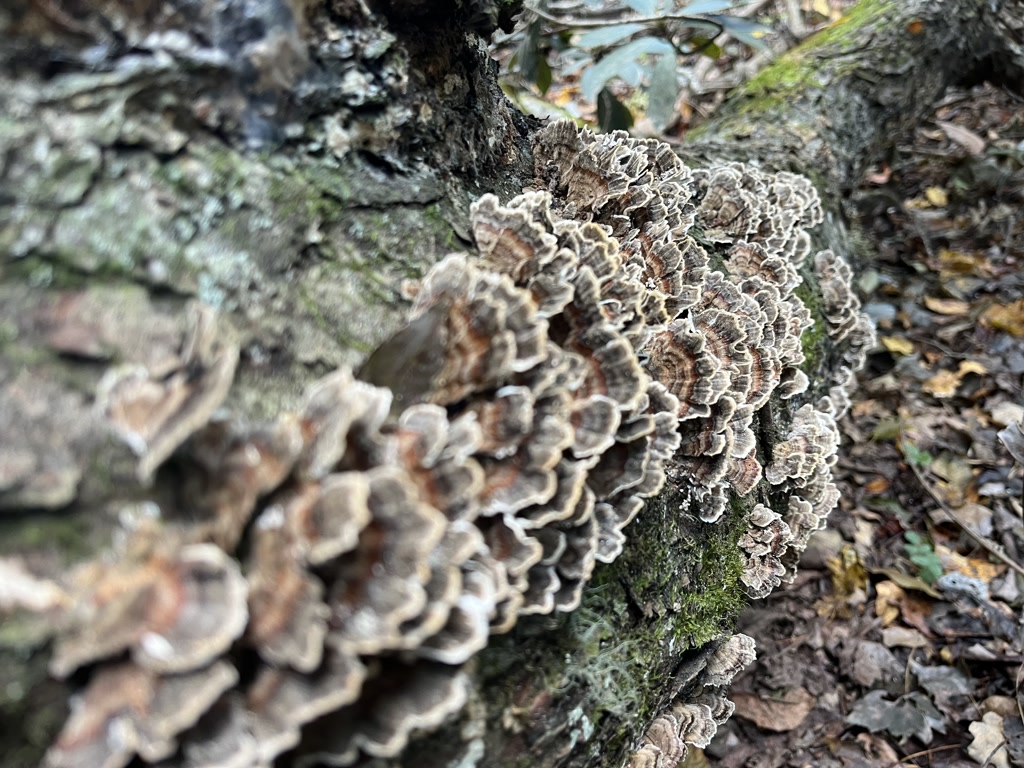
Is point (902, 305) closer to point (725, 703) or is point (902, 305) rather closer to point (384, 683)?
point (725, 703)

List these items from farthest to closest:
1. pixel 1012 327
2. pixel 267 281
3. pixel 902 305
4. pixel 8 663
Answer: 1. pixel 902 305
2. pixel 1012 327
3. pixel 267 281
4. pixel 8 663

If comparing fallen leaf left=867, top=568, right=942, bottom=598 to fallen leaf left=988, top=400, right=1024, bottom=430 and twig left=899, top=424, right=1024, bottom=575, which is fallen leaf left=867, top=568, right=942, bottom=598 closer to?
twig left=899, top=424, right=1024, bottom=575

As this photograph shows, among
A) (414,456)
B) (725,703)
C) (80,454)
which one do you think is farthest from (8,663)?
(725,703)

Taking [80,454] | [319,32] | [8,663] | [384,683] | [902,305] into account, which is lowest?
[902,305]

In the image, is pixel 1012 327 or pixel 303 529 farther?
pixel 1012 327

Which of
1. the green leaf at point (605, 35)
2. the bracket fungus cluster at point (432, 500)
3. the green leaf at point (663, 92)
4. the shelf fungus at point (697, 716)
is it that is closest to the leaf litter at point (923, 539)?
the shelf fungus at point (697, 716)

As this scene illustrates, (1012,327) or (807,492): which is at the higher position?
(807,492)

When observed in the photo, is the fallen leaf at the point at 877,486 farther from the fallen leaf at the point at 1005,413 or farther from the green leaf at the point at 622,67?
the green leaf at the point at 622,67
